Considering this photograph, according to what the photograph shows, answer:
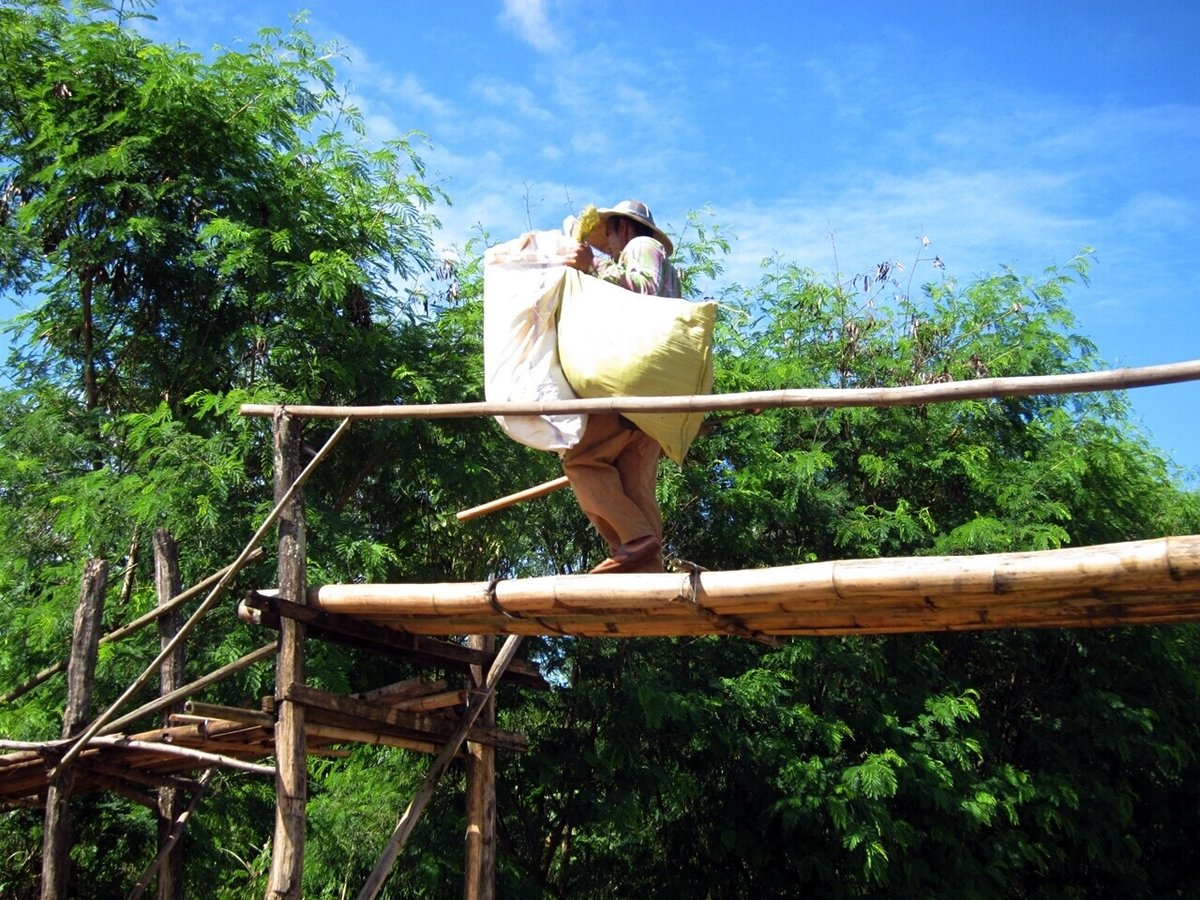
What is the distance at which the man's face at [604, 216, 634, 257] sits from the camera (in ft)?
15.7

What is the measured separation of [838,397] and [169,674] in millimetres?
4581

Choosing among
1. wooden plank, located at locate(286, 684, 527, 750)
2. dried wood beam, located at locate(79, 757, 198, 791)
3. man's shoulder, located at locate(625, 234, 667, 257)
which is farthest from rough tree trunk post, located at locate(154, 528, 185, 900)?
man's shoulder, located at locate(625, 234, 667, 257)

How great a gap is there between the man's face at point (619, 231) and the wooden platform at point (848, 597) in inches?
50.3

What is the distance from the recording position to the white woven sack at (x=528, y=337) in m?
4.39

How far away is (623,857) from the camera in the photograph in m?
9.52

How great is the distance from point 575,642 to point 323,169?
3.71 metres

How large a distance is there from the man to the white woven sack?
14 centimetres

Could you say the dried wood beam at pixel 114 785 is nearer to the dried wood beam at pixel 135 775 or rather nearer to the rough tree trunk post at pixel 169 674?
the dried wood beam at pixel 135 775

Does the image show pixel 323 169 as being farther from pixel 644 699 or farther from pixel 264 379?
pixel 644 699

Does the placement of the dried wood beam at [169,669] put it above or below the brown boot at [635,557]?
below

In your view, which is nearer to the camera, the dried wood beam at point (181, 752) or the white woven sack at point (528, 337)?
the white woven sack at point (528, 337)

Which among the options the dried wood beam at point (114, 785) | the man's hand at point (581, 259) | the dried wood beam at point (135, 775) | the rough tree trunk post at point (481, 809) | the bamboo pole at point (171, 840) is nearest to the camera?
the man's hand at point (581, 259)

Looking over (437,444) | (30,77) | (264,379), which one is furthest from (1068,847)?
(30,77)

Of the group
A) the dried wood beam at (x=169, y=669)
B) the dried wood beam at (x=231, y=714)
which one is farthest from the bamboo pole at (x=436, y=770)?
the dried wood beam at (x=169, y=669)
